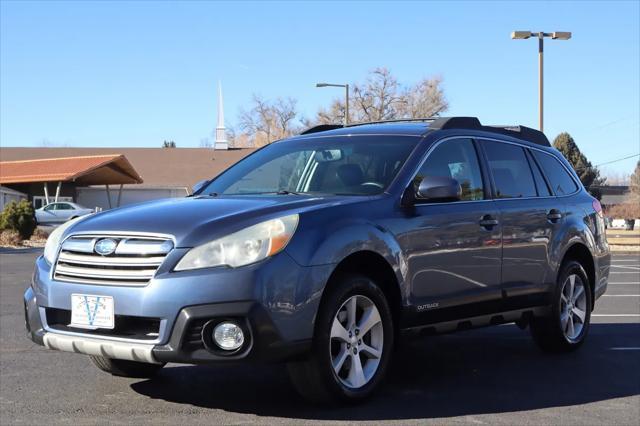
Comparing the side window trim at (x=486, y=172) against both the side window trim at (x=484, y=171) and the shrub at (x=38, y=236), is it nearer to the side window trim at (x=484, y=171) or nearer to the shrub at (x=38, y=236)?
the side window trim at (x=484, y=171)

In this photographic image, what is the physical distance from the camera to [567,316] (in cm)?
709

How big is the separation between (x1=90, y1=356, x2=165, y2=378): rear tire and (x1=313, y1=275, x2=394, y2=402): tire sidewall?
1696 mm

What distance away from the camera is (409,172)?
563 cm

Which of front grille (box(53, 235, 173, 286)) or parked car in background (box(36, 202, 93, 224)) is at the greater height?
front grille (box(53, 235, 173, 286))

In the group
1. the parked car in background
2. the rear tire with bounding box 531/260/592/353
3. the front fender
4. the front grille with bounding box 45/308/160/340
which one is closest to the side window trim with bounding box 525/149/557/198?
the rear tire with bounding box 531/260/592/353

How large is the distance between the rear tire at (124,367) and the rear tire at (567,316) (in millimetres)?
3257

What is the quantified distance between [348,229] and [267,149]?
1.97 meters

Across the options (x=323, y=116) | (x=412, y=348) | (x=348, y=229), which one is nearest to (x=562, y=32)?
(x=412, y=348)

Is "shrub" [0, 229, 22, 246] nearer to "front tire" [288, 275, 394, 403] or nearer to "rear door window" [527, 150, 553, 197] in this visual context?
"rear door window" [527, 150, 553, 197]

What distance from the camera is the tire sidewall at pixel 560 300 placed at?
685 centimetres

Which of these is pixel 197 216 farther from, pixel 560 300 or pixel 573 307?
pixel 573 307

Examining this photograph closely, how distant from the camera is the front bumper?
4.39 meters

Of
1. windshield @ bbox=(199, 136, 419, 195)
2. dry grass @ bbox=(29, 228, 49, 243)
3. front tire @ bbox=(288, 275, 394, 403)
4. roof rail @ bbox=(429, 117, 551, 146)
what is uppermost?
roof rail @ bbox=(429, 117, 551, 146)

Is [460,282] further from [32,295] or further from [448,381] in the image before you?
[32,295]
